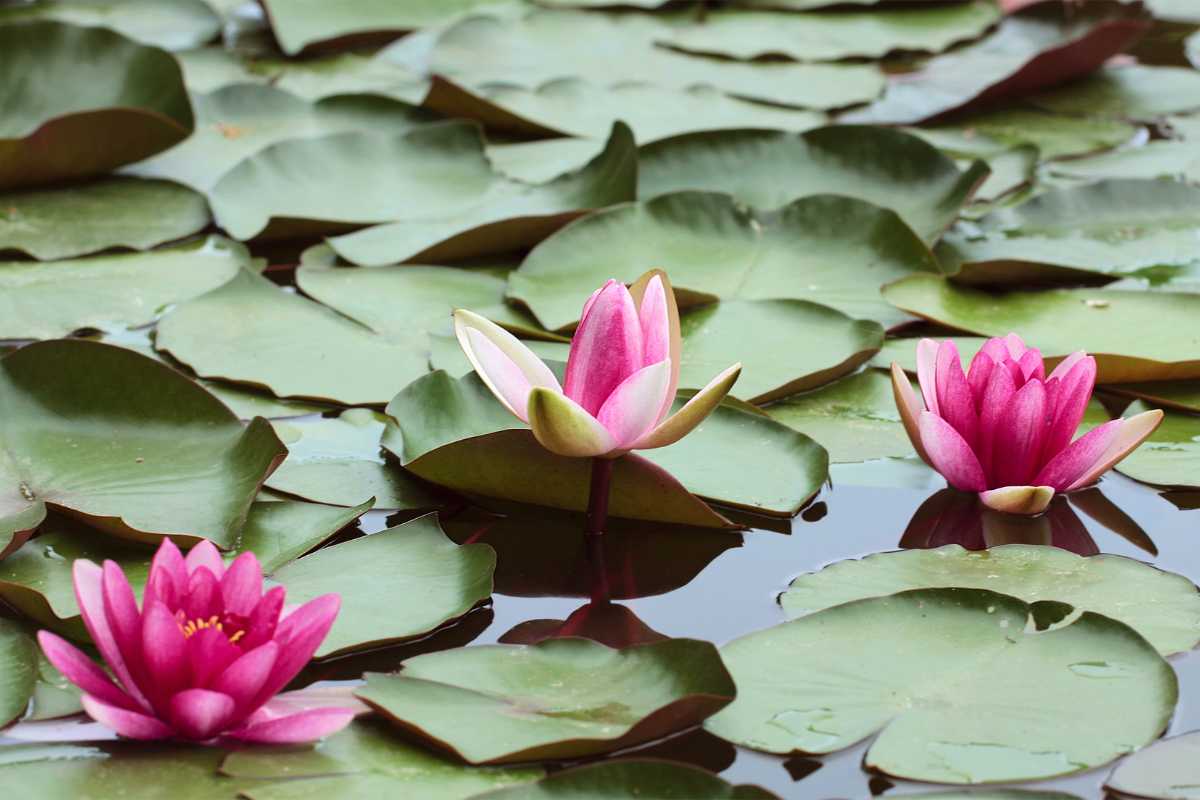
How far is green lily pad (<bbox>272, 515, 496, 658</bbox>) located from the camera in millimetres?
1317

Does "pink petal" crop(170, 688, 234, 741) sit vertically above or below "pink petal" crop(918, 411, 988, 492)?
below

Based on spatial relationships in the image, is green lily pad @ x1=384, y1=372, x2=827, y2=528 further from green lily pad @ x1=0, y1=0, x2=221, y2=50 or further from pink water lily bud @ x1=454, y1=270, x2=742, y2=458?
green lily pad @ x1=0, y1=0, x2=221, y2=50

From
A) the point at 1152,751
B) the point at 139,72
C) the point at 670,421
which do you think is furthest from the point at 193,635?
the point at 139,72

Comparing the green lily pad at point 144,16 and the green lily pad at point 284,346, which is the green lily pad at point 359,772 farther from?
the green lily pad at point 144,16

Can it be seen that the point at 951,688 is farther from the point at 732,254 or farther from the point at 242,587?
the point at 732,254

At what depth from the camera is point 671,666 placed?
120 centimetres

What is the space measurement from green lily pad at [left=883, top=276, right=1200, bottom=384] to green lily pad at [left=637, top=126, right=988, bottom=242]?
25 cm

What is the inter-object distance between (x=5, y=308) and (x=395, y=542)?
0.90m

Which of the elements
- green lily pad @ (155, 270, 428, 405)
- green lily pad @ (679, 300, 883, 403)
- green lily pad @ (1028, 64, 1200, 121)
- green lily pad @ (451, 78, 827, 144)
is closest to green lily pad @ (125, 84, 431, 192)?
green lily pad @ (451, 78, 827, 144)

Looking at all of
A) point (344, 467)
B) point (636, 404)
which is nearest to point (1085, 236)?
point (636, 404)

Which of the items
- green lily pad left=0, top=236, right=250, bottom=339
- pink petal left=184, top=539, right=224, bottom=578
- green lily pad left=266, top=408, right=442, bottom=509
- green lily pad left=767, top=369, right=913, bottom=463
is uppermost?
pink petal left=184, top=539, right=224, bottom=578

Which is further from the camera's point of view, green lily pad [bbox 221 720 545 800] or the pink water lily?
the pink water lily

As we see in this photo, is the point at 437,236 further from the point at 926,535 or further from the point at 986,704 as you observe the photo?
the point at 986,704

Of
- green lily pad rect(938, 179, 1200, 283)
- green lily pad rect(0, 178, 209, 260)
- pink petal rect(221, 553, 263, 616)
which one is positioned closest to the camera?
pink petal rect(221, 553, 263, 616)
